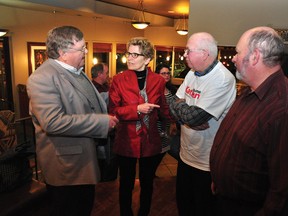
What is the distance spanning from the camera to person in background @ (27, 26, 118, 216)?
58.6 inches

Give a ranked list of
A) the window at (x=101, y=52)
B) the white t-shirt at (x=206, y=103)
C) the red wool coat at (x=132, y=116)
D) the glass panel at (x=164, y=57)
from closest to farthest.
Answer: the white t-shirt at (x=206, y=103) → the red wool coat at (x=132, y=116) → the window at (x=101, y=52) → the glass panel at (x=164, y=57)

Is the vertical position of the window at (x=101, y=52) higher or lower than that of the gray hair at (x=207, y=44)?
higher

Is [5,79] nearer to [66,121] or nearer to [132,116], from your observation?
[132,116]

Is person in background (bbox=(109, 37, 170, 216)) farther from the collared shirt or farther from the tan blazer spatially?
the collared shirt

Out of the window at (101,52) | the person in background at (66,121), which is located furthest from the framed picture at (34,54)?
the person in background at (66,121)

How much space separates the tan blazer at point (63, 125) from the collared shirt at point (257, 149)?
0.72 meters

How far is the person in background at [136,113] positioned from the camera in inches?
81.9

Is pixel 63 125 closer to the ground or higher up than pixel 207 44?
closer to the ground

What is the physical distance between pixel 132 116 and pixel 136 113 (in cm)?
4

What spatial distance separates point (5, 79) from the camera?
7.06m


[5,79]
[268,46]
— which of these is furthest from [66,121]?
[5,79]

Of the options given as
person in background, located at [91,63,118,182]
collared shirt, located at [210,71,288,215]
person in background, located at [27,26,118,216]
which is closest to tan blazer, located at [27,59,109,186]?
person in background, located at [27,26,118,216]

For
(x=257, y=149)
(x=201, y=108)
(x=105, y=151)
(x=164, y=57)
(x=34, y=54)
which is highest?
(x=164, y=57)

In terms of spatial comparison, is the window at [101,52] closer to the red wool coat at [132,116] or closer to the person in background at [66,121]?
the red wool coat at [132,116]
